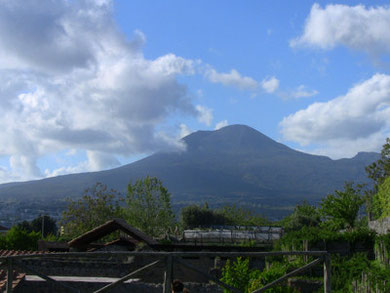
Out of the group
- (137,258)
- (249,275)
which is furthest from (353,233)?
(137,258)

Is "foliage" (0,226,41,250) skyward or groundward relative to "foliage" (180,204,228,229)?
groundward

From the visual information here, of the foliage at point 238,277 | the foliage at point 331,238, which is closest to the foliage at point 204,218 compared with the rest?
the foliage at point 331,238

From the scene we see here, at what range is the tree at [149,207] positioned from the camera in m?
54.5

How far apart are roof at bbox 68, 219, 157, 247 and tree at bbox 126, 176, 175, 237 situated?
24.9 meters

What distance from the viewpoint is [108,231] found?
95.5ft

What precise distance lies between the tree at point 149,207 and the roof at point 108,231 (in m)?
24.9

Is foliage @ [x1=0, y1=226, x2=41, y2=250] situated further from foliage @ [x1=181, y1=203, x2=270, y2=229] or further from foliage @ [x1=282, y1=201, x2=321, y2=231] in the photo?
foliage @ [x1=181, y1=203, x2=270, y2=229]

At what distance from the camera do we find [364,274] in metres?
14.6

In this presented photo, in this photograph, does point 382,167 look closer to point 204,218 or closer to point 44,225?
point 204,218

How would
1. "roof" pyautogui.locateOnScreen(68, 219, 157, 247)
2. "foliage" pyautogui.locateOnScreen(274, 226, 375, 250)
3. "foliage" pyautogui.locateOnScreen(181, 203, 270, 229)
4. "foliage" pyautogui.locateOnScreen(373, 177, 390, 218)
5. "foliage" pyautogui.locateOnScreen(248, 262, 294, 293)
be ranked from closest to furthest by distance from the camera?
"foliage" pyautogui.locateOnScreen(248, 262, 294, 293) < "foliage" pyautogui.locateOnScreen(274, 226, 375, 250) < "foliage" pyautogui.locateOnScreen(373, 177, 390, 218) < "roof" pyautogui.locateOnScreen(68, 219, 157, 247) < "foliage" pyautogui.locateOnScreen(181, 203, 270, 229)

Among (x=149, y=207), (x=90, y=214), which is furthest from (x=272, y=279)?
(x=149, y=207)

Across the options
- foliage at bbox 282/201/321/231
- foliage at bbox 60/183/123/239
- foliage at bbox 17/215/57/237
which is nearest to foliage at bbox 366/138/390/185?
foliage at bbox 282/201/321/231

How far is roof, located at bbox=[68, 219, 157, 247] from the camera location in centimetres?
2814

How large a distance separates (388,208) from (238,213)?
57.9 m
